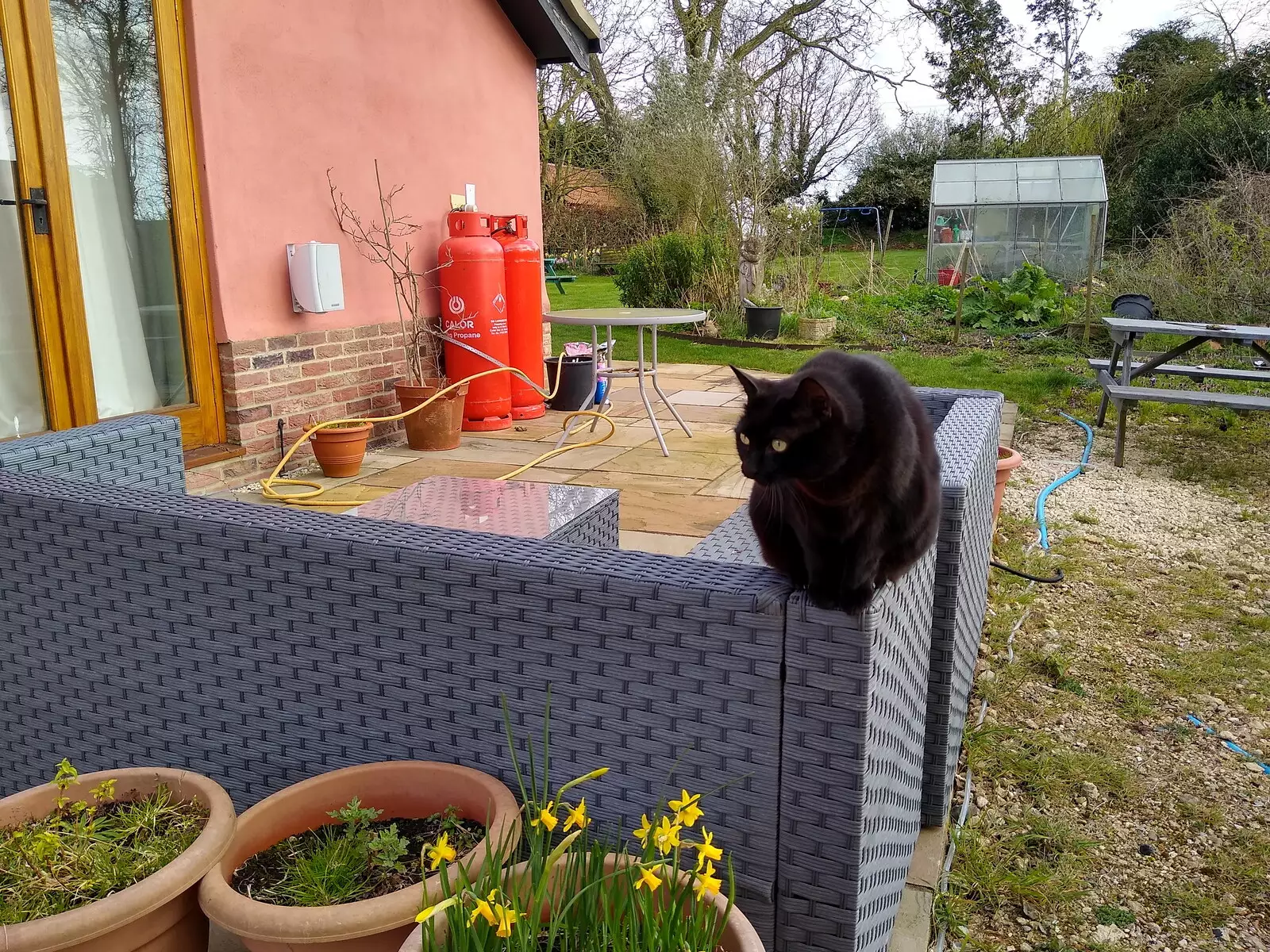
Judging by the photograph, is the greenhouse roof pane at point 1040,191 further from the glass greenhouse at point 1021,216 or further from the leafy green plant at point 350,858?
the leafy green plant at point 350,858

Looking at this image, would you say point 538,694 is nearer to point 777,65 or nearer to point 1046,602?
point 1046,602

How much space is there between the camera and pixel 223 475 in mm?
3979

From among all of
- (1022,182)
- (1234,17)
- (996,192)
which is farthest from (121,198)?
(1234,17)

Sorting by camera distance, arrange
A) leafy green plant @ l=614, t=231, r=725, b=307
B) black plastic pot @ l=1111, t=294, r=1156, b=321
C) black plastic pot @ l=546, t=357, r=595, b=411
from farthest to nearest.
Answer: leafy green plant @ l=614, t=231, r=725, b=307
black plastic pot @ l=1111, t=294, r=1156, b=321
black plastic pot @ l=546, t=357, r=595, b=411

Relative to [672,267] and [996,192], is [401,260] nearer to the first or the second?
[672,267]

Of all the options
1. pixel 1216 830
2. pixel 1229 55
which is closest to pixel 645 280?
pixel 1216 830

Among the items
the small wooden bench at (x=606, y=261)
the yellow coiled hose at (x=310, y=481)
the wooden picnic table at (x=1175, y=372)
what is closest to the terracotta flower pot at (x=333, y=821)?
the yellow coiled hose at (x=310, y=481)

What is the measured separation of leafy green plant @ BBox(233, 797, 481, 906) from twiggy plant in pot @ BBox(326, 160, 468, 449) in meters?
3.71

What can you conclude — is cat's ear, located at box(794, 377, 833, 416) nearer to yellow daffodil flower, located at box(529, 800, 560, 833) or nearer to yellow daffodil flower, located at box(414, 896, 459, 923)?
yellow daffodil flower, located at box(529, 800, 560, 833)

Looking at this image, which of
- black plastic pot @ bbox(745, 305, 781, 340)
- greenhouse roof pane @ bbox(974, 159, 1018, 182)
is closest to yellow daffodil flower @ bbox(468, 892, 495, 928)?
black plastic pot @ bbox(745, 305, 781, 340)

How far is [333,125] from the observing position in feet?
14.7

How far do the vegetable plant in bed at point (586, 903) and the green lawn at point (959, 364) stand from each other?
5294mm

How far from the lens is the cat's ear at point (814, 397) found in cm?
100

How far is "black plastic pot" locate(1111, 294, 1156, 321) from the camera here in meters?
7.45
